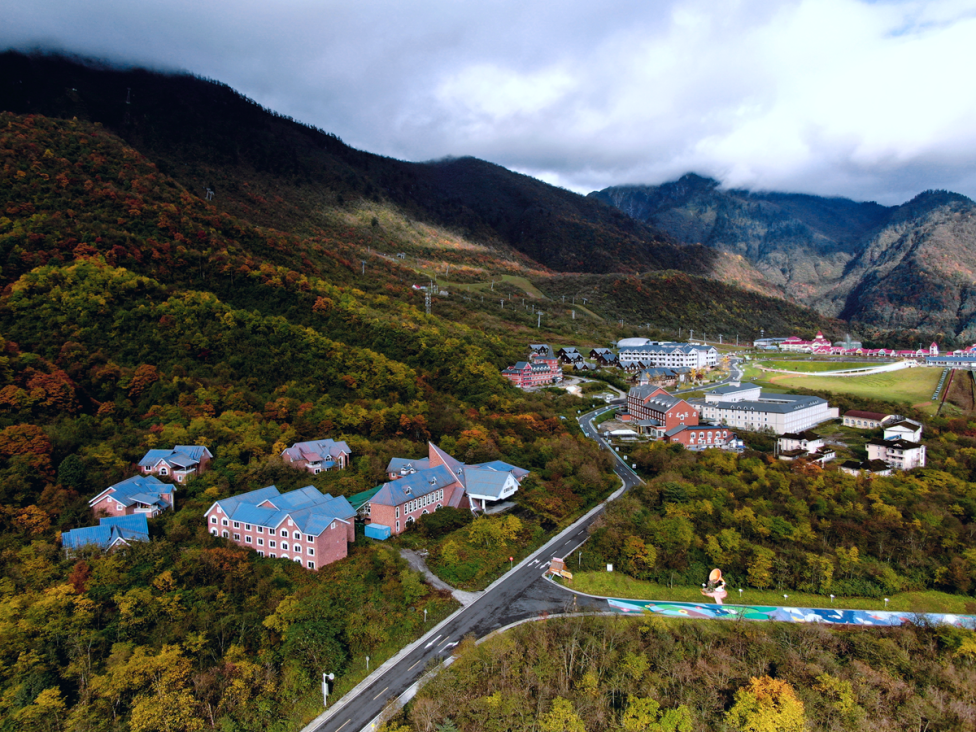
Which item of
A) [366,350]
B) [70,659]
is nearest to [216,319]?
[366,350]

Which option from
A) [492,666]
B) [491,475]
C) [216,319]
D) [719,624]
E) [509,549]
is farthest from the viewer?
[216,319]

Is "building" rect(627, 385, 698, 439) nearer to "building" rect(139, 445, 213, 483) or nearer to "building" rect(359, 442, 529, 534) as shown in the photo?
"building" rect(359, 442, 529, 534)

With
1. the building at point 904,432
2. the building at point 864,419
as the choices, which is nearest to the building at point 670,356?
the building at point 864,419

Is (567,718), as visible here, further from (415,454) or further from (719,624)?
(415,454)

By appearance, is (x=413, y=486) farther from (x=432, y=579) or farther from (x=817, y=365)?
(x=817, y=365)

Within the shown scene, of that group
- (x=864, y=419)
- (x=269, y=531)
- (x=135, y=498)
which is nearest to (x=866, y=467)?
(x=864, y=419)
